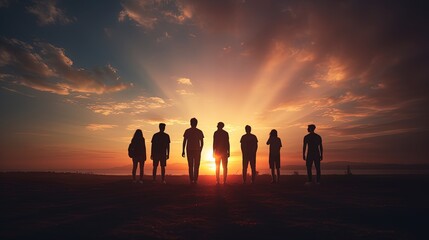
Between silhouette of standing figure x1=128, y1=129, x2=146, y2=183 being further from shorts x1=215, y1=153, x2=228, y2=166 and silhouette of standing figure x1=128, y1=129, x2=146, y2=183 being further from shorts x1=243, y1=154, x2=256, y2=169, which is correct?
shorts x1=243, y1=154, x2=256, y2=169

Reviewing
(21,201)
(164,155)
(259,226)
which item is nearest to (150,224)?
(259,226)

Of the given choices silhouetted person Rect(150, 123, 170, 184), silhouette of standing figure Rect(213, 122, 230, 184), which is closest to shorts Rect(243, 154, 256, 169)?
silhouette of standing figure Rect(213, 122, 230, 184)

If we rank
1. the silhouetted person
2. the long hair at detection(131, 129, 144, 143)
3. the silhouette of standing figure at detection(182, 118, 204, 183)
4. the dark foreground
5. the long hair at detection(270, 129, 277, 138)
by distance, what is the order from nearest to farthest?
1. the dark foreground
2. the silhouette of standing figure at detection(182, 118, 204, 183)
3. the silhouetted person
4. the long hair at detection(131, 129, 144, 143)
5. the long hair at detection(270, 129, 277, 138)

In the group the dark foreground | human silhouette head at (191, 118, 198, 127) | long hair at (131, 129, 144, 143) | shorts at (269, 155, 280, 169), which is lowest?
the dark foreground

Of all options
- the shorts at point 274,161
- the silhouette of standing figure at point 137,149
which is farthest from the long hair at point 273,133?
the silhouette of standing figure at point 137,149

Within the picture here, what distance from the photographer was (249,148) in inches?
551

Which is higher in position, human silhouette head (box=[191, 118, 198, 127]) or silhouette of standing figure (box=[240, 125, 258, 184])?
human silhouette head (box=[191, 118, 198, 127])

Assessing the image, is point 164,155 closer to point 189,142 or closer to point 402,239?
point 189,142

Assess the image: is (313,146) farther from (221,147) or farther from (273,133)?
(221,147)

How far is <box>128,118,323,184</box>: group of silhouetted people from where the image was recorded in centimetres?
1316

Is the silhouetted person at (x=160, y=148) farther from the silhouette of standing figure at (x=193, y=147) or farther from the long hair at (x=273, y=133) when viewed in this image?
the long hair at (x=273, y=133)

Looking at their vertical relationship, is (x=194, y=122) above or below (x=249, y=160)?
above

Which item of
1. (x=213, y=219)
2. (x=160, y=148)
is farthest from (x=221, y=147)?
(x=213, y=219)

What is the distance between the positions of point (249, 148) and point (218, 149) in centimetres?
163
